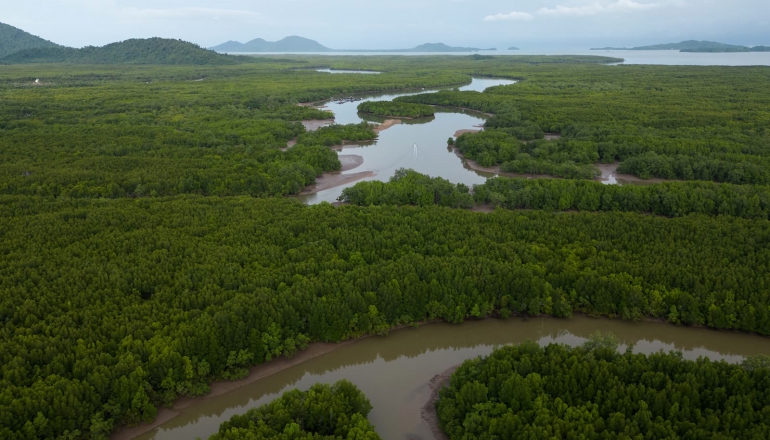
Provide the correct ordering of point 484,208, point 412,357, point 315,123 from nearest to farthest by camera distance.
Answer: point 412,357 → point 484,208 → point 315,123

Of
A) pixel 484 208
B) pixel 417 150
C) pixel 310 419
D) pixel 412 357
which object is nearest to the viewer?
pixel 310 419

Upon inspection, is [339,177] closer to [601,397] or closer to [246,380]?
[246,380]

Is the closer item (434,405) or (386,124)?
(434,405)

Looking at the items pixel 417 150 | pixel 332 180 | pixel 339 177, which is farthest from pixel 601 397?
pixel 417 150

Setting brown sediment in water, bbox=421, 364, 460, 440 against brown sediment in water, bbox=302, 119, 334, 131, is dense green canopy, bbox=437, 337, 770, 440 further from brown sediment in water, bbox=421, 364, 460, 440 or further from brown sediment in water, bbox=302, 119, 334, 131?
brown sediment in water, bbox=302, 119, 334, 131

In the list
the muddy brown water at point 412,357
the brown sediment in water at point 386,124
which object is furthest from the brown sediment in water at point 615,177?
the brown sediment in water at point 386,124

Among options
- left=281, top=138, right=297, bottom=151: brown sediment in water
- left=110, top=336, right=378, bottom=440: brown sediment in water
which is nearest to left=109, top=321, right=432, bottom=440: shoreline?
left=110, top=336, right=378, bottom=440: brown sediment in water
